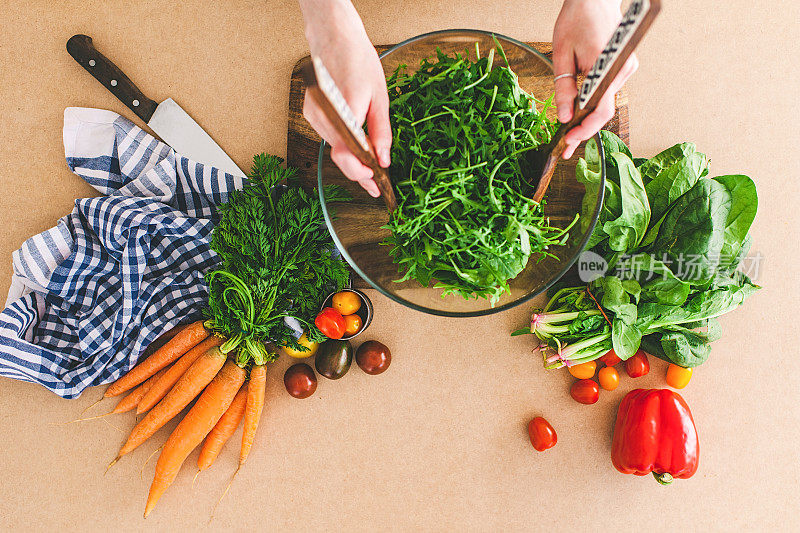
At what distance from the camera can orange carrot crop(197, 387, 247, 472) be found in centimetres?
119

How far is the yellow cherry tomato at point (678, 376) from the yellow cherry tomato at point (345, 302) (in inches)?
29.5

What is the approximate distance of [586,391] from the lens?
116cm

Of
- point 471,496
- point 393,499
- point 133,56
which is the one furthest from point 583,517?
point 133,56

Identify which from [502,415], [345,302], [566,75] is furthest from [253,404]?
[566,75]

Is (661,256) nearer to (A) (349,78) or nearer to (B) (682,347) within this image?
(B) (682,347)

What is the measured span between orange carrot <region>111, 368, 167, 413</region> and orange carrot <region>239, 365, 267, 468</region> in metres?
0.25

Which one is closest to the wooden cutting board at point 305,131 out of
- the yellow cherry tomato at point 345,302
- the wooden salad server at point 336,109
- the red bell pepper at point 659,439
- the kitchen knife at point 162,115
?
the kitchen knife at point 162,115

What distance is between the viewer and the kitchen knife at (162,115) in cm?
121

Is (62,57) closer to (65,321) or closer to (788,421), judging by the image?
(65,321)

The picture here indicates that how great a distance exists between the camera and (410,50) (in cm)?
93

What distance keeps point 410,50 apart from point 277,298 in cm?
58

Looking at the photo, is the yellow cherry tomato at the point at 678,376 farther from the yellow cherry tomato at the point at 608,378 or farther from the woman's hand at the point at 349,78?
the woman's hand at the point at 349,78

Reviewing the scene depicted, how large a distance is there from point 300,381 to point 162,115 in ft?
2.39

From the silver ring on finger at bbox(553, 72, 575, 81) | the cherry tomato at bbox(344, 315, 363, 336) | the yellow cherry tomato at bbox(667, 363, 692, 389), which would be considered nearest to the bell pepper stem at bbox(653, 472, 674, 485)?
the yellow cherry tomato at bbox(667, 363, 692, 389)
